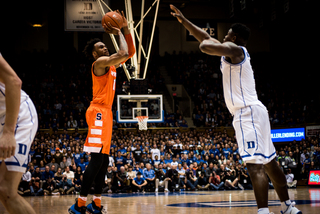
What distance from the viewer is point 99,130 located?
447 centimetres

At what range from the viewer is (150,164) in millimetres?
14883

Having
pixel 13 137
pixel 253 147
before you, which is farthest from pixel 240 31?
pixel 13 137

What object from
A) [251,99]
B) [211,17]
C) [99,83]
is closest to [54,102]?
[211,17]

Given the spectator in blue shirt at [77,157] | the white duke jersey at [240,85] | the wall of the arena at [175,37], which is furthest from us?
the wall of the arena at [175,37]

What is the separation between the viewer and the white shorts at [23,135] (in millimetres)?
2336

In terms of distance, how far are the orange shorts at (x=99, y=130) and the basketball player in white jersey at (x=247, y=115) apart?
57.7 inches

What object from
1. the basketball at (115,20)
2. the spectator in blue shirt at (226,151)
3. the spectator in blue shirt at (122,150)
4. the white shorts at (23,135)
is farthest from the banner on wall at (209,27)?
the white shorts at (23,135)

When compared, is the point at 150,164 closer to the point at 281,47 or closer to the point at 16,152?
the point at 16,152

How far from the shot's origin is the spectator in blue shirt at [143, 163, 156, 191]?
14.3 m

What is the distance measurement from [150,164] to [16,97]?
42.3 ft

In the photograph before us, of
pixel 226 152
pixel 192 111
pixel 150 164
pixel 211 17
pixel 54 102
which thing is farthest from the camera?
pixel 211 17

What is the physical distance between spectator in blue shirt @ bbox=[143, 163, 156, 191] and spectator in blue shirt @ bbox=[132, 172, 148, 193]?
0.20 metres

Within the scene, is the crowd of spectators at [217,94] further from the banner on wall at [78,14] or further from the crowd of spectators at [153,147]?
the banner on wall at [78,14]

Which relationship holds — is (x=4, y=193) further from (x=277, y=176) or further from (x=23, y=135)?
(x=277, y=176)
